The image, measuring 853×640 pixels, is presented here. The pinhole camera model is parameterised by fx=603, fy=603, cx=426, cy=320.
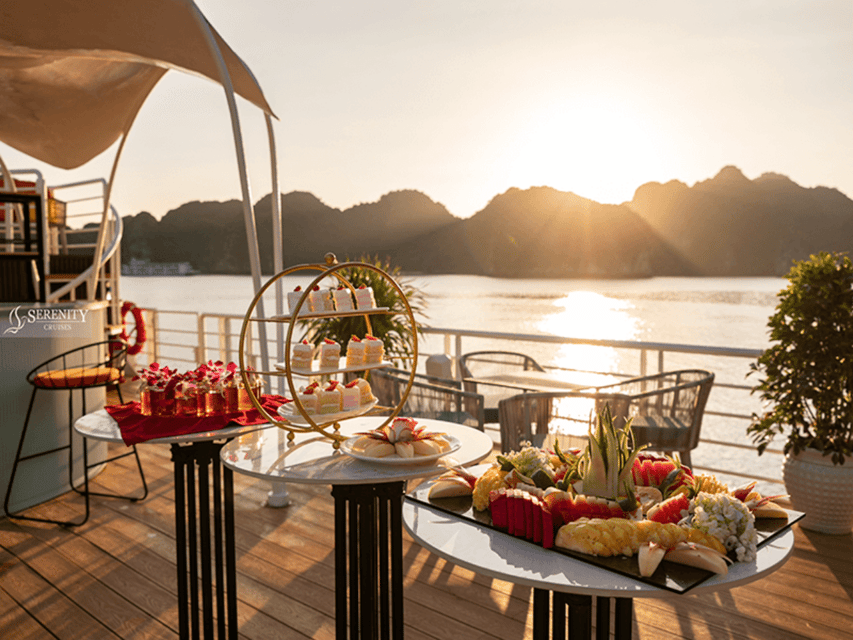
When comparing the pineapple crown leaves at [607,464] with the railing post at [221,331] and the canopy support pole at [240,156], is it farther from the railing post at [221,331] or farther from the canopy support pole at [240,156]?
the railing post at [221,331]

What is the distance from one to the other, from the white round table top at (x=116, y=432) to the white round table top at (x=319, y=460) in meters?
0.05

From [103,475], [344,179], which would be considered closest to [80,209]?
Answer: [344,179]

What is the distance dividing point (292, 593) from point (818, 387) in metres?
2.78

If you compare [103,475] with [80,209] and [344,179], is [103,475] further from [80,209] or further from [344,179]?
[344,179]

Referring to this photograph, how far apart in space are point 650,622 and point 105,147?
5.49 m

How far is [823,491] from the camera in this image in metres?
3.04

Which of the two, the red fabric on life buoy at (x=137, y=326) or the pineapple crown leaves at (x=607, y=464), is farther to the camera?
the red fabric on life buoy at (x=137, y=326)

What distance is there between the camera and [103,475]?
4.18 m

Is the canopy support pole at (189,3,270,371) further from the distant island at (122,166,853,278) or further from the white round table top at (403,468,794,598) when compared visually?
the distant island at (122,166,853,278)

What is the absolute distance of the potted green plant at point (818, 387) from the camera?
303cm

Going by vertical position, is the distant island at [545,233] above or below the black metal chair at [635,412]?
above

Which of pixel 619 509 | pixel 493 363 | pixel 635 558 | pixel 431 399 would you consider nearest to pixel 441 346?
pixel 493 363

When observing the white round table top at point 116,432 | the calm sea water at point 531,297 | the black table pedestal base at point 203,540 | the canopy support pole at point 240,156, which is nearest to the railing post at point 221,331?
the calm sea water at point 531,297

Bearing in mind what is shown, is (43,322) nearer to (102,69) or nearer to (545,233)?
(102,69)
